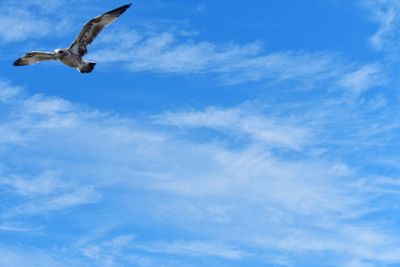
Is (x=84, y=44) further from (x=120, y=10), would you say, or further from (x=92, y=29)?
(x=120, y=10)

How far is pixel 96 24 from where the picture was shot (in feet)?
188

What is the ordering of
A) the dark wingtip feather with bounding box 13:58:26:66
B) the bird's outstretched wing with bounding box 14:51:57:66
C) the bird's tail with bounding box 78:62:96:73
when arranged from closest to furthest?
the bird's tail with bounding box 78:62:96:73 < the bird's outstretched wing with bounding box 14:51:57:66 < the dark wingtip feather with bounding box 13:58:26:66

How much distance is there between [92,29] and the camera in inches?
2259

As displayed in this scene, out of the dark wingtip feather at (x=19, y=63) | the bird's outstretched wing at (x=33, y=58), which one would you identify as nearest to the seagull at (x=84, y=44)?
the bird's outstretched wing at (x=33, y=58)

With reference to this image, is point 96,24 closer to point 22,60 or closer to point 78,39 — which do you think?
point 78,39

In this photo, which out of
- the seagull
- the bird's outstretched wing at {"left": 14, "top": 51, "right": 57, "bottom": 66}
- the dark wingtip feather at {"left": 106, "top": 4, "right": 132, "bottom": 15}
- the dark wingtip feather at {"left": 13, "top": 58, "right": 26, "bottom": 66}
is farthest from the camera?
the dark wingtip feather at {"left": 13, "top": 58, "right": 26, "bottom": 66}

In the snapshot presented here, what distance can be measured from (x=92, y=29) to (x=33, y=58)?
17.4ft

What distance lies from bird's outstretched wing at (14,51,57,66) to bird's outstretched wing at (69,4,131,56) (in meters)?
2.02

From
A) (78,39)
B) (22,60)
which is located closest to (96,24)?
(78,39)

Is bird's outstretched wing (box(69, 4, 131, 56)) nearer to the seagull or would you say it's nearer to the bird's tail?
the seagull

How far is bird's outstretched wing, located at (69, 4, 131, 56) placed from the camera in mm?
56750

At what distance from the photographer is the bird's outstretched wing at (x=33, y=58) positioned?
5844 cm

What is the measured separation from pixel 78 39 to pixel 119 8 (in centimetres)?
372

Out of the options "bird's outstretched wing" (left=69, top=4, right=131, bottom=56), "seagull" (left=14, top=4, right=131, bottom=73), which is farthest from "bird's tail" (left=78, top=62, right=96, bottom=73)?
"bird's outstretched wing" (left=69, top=4, right=131, bottom=56)
